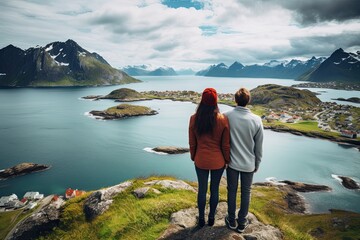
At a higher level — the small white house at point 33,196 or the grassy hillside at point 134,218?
the grassy hillside at point 134,218

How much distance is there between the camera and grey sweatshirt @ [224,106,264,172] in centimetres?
743

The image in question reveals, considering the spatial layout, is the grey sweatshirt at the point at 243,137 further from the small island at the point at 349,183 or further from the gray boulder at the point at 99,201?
the small island at the point at 349,183

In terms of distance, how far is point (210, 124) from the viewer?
7.27 m

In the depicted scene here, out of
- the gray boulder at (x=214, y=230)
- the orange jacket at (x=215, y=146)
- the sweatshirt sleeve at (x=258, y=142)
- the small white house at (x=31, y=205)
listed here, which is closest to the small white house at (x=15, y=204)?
the small white house at (x=31, y=205)

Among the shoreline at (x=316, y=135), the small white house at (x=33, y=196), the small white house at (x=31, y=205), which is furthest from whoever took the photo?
the shoreline at (x=316, y=135)

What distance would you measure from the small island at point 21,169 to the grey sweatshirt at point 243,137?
7461cm

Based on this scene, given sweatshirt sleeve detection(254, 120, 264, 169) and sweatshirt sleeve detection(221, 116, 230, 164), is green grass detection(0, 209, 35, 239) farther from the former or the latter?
sweatshirt sleeve detection(254, 120, 264, 169)

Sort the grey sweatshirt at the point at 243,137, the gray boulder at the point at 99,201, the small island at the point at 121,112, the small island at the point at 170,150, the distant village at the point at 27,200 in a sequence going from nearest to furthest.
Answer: the grey sweatshirt at the point at 243,137, the gray boulder at the point at 99,201, the distant village at the point at 27,200, the small island at the point at 170,150, the small island at the point at 121,112

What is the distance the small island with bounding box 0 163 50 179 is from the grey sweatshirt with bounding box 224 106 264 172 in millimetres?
74609

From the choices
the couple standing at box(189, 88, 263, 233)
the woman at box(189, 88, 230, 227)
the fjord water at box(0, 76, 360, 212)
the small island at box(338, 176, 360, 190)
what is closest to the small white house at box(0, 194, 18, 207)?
the fjord water at box(0, 76, 360, 212)

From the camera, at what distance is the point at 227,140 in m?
7.38

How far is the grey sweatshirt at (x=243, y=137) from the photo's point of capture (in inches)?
292

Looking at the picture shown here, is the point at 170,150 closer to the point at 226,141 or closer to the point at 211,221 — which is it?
the point at 211,221

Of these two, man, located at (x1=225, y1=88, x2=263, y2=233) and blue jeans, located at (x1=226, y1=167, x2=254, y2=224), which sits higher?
man, located at (x1=225, y1=88, x2=263, y2=233)
